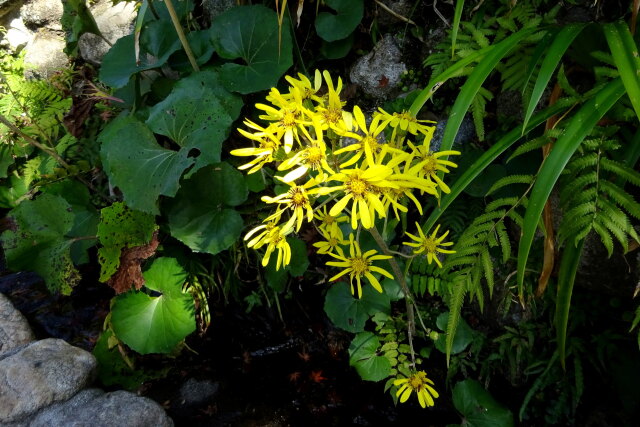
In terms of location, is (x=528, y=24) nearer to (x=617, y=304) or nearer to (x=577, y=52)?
(x=577, y=52)

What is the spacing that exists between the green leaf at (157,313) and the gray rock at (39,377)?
0.91 feet

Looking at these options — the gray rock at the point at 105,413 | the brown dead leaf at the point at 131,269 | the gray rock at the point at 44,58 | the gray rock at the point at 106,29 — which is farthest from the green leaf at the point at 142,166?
the gray rock at the point at 44,58

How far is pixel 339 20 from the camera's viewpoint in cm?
205

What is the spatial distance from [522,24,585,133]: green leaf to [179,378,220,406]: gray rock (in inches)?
74.0

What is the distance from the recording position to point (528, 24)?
4.93ft

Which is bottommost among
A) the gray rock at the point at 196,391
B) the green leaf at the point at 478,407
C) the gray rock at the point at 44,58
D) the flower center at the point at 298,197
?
the gray rock at the point at 196,391

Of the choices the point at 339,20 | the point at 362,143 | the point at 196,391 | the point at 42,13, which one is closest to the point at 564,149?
the point at 362,143

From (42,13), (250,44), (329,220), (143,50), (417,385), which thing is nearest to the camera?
(329,220)

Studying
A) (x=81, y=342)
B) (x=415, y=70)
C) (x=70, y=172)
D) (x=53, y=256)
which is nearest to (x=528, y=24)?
(x=415, y=70)

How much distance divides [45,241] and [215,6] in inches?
61.1

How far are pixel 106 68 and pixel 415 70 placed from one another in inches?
61.7

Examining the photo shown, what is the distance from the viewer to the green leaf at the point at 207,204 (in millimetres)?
2006

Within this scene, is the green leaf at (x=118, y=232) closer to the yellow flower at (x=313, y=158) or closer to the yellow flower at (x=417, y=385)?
the yellow flower at (x=313, y=158)

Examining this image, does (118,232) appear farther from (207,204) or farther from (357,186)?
(357,186)
